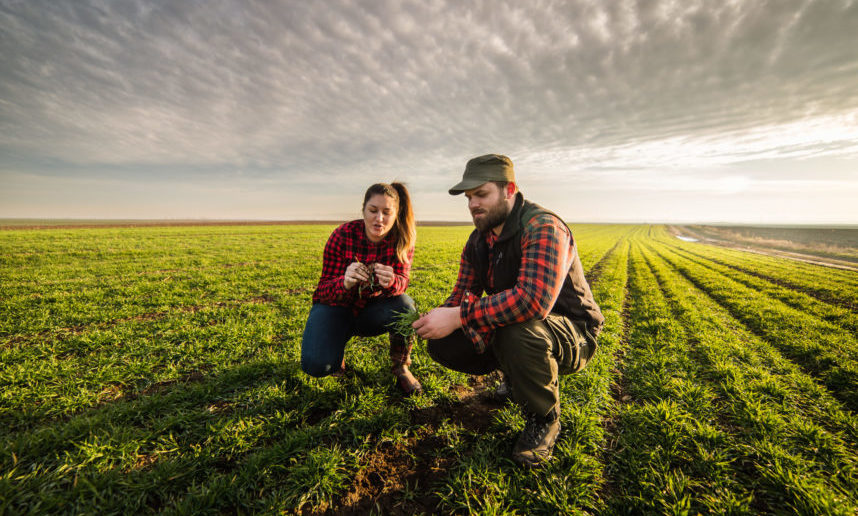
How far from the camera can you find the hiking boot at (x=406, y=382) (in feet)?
12.1

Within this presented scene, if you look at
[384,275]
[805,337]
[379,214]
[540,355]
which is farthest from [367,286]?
[805,337]

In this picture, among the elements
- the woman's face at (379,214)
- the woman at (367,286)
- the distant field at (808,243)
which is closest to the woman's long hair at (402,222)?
the woman at (367,286)

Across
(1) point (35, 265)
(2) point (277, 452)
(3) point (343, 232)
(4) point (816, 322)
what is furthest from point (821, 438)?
(1) point (35, 265)

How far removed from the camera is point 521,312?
241cm

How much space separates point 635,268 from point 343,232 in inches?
656

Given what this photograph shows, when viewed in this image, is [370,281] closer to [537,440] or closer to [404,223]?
[404,223]

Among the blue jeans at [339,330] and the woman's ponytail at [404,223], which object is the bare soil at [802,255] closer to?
the woman's ponytail at [404,223]

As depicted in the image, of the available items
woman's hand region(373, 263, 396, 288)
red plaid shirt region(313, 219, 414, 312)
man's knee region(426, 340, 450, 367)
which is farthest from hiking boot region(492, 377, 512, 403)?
woman's hand region(373, 263, 396, 288)

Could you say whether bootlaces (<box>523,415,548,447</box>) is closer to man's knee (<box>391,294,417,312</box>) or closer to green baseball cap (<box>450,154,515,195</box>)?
man's knee (<box>391,294,417,312</box>)

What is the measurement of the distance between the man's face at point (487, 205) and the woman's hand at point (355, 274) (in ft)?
4.44

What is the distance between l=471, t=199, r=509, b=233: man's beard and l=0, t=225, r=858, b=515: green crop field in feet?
6.91

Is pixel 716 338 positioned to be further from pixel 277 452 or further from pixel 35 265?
pixel 35 265

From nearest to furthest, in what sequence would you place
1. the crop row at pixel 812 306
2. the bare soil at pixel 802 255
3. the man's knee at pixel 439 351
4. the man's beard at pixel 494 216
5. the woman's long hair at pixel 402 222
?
1. the man's beard at pixel 494 216
2. the man's knee at pixel 439 351
3. the woman's long hair at pixel 402 222
4. the crop row at pixel 812 306
5. the bare soil at pixel 802 255

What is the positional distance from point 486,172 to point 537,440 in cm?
255
